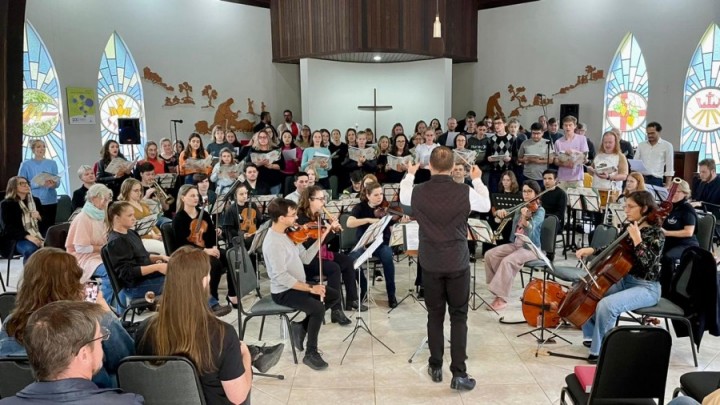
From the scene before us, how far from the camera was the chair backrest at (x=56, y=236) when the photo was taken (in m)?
5.45

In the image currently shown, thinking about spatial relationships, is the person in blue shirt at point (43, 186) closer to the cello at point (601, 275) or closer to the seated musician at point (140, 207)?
the seated musician at point (140, 207)

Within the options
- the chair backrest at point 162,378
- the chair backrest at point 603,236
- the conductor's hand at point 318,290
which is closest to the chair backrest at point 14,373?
the chair backrest at point 162,378

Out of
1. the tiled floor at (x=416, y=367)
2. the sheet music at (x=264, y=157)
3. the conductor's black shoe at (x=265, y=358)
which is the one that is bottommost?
the tiled floor at (x=416, y=367)

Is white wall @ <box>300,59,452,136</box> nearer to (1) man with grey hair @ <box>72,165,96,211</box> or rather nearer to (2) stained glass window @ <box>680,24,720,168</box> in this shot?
(2) stained glass window @ <box>680,24,720,168</box>

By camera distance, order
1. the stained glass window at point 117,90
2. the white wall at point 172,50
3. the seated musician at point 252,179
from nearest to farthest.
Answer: the seated musician at point 252,179, the white wall at point 172,50, the stained glass window at point 117,90

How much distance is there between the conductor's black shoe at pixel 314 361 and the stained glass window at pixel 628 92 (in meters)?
9.57

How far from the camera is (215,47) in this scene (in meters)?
12.1

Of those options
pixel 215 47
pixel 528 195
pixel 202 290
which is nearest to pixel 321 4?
pixel 215 47

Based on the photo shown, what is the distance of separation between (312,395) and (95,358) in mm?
2162

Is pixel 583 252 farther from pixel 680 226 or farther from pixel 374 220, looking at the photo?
pixel 374 220

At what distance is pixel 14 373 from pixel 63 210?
5.68 metres

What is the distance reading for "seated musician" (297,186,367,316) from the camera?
516cm

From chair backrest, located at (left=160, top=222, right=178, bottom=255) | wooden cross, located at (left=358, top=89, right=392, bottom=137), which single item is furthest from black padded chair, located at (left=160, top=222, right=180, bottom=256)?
wooden cross, located at (left=358, top=89, right=392, bottom=137)

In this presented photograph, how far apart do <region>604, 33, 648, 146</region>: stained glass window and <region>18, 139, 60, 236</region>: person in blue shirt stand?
10648 millimetres
